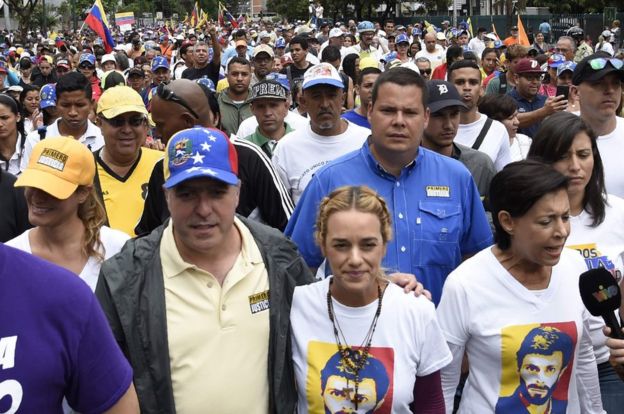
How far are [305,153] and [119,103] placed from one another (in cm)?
132

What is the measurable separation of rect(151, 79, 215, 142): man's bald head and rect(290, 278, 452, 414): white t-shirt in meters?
1.74

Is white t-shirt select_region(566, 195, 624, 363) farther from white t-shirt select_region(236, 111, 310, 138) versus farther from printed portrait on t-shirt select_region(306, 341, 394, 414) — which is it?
white t-shirt select_region(236, 111, 310, 138)

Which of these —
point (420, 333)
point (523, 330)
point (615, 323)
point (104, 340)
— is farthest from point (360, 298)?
point (104, 340)

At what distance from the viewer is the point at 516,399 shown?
11.5ft

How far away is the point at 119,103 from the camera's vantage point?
208 inches

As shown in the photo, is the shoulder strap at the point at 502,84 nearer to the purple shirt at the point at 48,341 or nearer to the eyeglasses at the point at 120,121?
the eyeglasses at the point at 120,121

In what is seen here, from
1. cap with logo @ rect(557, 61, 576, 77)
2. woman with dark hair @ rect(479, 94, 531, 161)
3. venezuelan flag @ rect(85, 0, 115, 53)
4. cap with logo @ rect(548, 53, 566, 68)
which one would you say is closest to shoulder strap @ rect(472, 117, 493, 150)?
woman with dark hair @ rect(479, 94, 531, 161)

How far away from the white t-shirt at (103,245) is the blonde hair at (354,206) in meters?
1.08

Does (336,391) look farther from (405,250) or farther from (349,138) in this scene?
(349,138)

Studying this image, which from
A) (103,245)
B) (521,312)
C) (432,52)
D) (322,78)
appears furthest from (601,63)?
(432,52)

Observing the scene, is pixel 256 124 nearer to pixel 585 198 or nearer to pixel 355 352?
pixel 585 198

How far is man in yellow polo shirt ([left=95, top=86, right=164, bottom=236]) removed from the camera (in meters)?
5.02

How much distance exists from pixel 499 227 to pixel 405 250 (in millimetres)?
494

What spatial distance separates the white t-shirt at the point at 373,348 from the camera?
323cm
